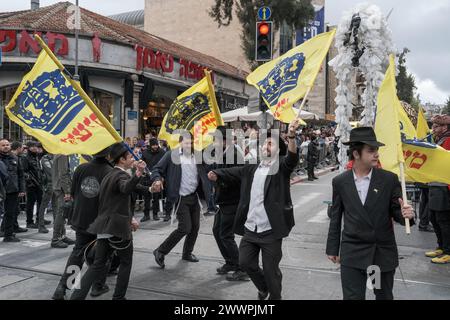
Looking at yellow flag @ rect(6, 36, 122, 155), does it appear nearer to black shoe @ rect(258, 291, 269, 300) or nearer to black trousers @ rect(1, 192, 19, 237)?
black shoe @ rect(258, 291, 269, 300)

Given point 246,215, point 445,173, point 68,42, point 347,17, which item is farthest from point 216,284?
point 68,42

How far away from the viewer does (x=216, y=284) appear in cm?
571

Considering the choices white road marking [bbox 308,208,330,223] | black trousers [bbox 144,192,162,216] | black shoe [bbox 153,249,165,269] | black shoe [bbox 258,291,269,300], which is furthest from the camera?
black trousers [bbox 144,192,162,216]

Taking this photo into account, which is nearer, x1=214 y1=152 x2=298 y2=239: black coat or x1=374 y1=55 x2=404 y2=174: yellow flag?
x1=374 y1=55 x2=404 y2=174: yellow flag

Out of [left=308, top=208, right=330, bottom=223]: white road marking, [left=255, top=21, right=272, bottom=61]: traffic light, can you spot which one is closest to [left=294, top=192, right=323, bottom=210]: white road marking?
[left=308, top=208, right=330, bottom=223]: white road marking

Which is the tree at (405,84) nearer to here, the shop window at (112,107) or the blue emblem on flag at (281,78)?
the shop window at (112,107)

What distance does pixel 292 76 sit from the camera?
18.4 feet

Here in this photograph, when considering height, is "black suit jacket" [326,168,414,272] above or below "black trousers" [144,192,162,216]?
above

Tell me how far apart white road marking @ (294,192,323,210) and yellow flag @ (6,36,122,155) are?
7594 millimetres

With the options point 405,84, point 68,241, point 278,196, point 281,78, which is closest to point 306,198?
point 68,241

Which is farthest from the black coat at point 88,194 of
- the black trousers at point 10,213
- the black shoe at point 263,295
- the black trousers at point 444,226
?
the black trousers at point 444,226

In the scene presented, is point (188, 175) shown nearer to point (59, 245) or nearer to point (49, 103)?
point (49, 103)

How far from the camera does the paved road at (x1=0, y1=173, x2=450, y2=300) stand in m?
5.36

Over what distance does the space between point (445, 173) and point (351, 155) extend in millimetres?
1732
